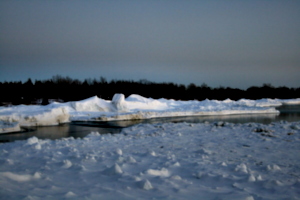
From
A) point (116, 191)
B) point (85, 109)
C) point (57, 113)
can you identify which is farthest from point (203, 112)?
point (116, 191)

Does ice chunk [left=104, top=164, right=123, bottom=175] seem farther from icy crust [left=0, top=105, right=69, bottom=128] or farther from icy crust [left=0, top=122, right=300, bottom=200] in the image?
icy crust [left=0, top=105, right=69, bottom=128]

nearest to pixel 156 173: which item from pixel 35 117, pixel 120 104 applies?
pixel 35 117

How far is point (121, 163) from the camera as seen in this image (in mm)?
4930

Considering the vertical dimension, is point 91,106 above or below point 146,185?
above

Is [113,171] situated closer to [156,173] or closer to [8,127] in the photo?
[156,173]

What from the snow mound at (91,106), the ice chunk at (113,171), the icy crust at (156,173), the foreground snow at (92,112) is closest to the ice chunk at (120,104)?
the foreground snow at (92,112)

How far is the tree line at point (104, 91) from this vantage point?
46.0 meters

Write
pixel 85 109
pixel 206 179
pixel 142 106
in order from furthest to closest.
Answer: pixel 142 106, pixel 85 109, pixel 206 179

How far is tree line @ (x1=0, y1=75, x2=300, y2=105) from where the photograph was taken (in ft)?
151

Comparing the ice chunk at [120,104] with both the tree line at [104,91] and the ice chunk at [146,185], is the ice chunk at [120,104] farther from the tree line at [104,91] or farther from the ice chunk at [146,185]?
the ice chunk at [146,185]

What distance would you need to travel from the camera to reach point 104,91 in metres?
53.8

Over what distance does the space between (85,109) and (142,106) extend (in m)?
7.05

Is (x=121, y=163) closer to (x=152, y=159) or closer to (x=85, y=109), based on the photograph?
(x=152, y=159)

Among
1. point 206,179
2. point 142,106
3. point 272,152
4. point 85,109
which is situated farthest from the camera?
point 142,106
